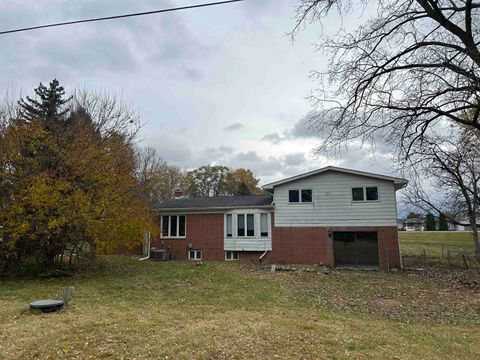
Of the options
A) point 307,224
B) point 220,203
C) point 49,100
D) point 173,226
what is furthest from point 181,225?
point 49,100

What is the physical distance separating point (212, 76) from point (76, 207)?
7.70 metres

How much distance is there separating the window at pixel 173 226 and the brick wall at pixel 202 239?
1.13 ft

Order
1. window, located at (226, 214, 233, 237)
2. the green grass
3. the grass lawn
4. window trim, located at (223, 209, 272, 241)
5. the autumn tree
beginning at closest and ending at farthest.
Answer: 1. the grass lawn
2. the autumn tree
3. window trim, located at (223, 209, 272, 241)
4. window, located at (226, 214, 233, 237)
5. the green grass

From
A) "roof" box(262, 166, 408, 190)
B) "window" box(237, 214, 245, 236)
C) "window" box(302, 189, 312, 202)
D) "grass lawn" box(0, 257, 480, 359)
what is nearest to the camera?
"grass lawn" box(0, 257, 480, 359)

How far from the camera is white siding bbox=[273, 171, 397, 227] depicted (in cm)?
1875

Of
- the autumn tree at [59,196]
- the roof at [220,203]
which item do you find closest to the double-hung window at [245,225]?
the roof at [220,203]

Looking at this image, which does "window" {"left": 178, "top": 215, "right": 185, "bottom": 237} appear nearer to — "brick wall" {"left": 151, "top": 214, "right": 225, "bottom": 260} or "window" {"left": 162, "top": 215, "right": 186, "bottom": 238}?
"window" {"left": 162, "top": 215, "right": 186, "bottom": 238}

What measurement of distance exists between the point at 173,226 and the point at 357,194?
11.7m

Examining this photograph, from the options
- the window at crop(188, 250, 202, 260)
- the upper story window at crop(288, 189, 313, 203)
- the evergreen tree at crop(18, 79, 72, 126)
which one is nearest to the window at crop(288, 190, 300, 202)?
the upper story window at crop(288, 189, 313, 203)

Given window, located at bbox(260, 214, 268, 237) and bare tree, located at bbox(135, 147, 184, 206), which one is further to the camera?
bare tree, located at bbox(135, 147, 184, 206)

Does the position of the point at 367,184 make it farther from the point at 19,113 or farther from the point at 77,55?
the point at 19,113

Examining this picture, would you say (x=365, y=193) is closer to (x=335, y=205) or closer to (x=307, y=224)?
(x=335, y=205)

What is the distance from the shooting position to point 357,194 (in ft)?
62.9

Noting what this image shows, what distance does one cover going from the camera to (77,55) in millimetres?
12703
